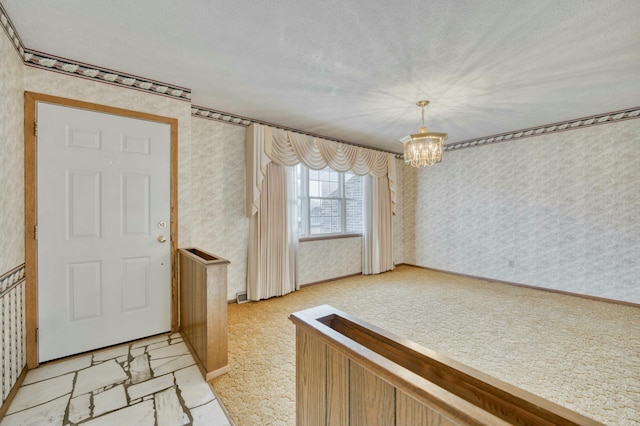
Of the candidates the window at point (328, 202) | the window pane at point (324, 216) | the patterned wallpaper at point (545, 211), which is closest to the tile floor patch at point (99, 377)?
the window at point (328, 202)

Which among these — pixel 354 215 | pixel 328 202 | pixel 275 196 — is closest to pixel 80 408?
pixel 275 196

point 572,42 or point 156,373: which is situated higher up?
point 572,42

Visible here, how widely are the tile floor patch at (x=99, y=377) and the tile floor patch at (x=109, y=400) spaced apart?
0.10 meters

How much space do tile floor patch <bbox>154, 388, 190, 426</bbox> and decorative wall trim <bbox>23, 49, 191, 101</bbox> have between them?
2638 millimetres

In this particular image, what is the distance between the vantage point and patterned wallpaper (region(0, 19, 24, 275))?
175 centimetres

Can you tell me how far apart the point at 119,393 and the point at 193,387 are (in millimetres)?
490

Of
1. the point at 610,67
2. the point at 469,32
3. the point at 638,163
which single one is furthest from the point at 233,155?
the point at 638,163

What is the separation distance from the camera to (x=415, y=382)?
0.70 meters

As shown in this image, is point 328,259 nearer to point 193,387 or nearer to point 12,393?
point 193,387

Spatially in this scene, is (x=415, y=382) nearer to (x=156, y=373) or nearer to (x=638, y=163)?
(x=156, y=373)

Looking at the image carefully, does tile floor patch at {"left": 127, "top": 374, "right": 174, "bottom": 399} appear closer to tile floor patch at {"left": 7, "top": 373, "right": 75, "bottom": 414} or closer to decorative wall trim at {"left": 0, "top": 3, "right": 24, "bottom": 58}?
tile floor patch at {"left": 7, "top": 373, "right": 75, "bottom": 414}

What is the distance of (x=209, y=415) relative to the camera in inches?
65.4

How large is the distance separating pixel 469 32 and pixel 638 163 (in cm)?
342

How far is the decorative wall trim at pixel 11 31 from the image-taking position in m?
1.72
